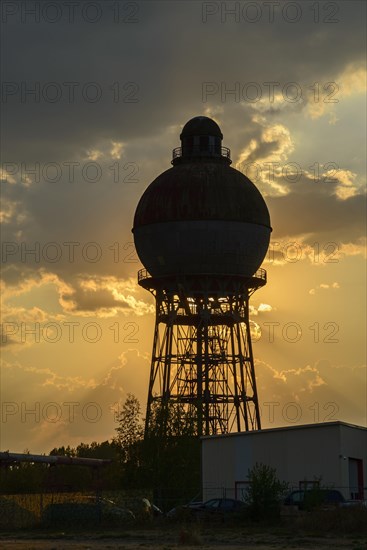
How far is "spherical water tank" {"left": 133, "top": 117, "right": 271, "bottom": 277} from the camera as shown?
8262 centimetres

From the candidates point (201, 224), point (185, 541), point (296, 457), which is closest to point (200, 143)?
point (201, 224)

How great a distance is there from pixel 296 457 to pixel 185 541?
712 inches

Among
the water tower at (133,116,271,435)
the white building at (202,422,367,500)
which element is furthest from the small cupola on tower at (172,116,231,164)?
the white building at (202,422,367,500)

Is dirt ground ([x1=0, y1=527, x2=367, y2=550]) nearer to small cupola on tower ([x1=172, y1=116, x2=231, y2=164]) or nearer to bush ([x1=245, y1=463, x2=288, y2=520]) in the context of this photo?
bush ([x1=245, y1=463, x2=288, y2=520])

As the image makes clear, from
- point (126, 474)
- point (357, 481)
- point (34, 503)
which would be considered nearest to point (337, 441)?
point (357, 481)

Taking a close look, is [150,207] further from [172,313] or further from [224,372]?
[224,372]

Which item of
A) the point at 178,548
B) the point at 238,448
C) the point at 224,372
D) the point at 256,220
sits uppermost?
the point at 256,220

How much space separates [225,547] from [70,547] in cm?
618

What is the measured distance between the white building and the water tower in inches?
542

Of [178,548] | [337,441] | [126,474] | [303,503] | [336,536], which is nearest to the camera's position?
[178,548]

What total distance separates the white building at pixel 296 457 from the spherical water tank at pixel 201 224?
16093mm

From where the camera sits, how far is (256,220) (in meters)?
84.2

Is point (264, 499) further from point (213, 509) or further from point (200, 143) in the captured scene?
point (200, 143)

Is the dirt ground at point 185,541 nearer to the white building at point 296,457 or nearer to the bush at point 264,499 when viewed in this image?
the bush at point 264,499
